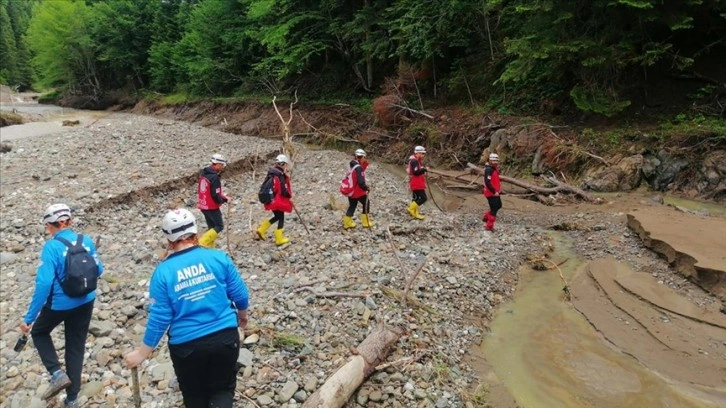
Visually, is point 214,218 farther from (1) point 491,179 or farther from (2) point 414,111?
(2) point 414,111

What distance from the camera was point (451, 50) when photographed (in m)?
22.9

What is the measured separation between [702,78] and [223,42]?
1322 inches

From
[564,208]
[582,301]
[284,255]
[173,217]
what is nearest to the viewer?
[173,217]

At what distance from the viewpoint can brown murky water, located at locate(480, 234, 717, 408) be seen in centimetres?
580

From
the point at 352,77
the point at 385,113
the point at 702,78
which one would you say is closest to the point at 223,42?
the point at 352,77

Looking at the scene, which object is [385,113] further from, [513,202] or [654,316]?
[654,316]

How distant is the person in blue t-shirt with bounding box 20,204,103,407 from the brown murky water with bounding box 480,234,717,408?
5.09 meters

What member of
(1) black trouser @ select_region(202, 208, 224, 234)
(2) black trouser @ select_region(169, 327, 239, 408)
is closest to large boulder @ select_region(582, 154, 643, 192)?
(1) black trouser @ select_region(202, 208, 224, 234)

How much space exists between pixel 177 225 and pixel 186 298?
1.99 feet

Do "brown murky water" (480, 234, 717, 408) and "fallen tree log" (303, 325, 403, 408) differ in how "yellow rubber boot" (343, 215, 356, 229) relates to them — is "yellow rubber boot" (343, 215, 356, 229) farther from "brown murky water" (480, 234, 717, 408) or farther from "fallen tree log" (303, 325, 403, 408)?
"fallen tree log" (303, 325, 403, 408)

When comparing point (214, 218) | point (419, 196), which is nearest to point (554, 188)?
point (419, 196)

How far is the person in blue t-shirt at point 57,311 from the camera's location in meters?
4.69

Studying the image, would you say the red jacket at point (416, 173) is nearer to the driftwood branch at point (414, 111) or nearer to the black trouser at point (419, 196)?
the black trouser at point (419, 196)

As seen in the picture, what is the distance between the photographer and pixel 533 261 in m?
9.93
